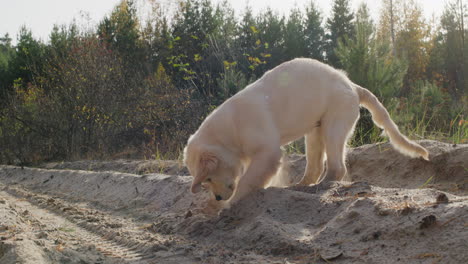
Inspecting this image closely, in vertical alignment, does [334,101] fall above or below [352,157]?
above

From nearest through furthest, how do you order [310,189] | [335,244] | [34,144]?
[335,244] → [310,189] → [34,144]

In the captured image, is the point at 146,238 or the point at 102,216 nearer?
the point at 146,238

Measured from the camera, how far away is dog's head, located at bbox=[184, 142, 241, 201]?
4.49 metres

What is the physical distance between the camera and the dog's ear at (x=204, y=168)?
4371mm

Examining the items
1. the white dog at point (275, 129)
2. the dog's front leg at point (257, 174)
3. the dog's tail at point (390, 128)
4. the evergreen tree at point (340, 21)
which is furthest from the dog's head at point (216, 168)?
the evergreen tree at point (340, 21)

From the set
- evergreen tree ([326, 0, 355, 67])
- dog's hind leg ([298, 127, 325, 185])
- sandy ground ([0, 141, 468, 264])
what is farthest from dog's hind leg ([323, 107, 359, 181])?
evergreen tree ([326, 0, 355, 67])

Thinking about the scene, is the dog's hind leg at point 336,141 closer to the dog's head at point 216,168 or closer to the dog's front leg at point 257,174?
the dog's front leg at point 257,174

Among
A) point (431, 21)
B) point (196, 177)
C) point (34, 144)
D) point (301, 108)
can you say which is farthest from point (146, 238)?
point (431, 21)

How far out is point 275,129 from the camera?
15.8 ft

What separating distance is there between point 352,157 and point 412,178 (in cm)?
114

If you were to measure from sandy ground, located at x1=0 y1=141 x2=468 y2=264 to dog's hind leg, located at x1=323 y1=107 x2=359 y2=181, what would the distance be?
0.58 meters

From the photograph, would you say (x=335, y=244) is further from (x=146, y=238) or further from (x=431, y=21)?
(x=431, y=21)

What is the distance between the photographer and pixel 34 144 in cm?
1678

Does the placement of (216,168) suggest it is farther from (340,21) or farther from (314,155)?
(340,21)
